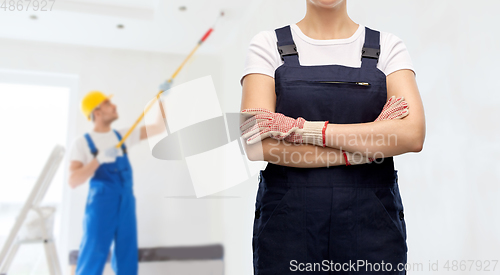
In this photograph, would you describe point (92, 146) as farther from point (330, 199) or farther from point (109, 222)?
point (330, 199)

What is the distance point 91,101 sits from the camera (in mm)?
2951

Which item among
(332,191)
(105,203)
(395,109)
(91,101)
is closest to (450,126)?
(395,109)

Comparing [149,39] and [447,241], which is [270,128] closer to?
[447,241]

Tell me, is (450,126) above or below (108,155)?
below

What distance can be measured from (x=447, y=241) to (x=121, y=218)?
2.14 m

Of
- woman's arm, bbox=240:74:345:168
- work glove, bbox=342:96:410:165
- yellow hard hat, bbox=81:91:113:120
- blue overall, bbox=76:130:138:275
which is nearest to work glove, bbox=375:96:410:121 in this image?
work glove, bbox=342:96:410:165

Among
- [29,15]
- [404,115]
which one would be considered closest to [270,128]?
[404,115]

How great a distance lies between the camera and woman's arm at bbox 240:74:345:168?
68cm

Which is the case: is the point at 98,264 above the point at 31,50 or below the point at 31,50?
below

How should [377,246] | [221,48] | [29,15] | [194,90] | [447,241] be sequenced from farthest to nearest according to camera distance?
[194,90] → [221,48] → [29,15] → [447,241] → [377,246]

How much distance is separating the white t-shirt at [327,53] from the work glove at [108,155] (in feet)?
6.84

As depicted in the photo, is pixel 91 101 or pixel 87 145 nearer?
pixel 87 145

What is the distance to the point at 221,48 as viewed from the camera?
3.33 meters

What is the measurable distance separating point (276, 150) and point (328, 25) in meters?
0.31
